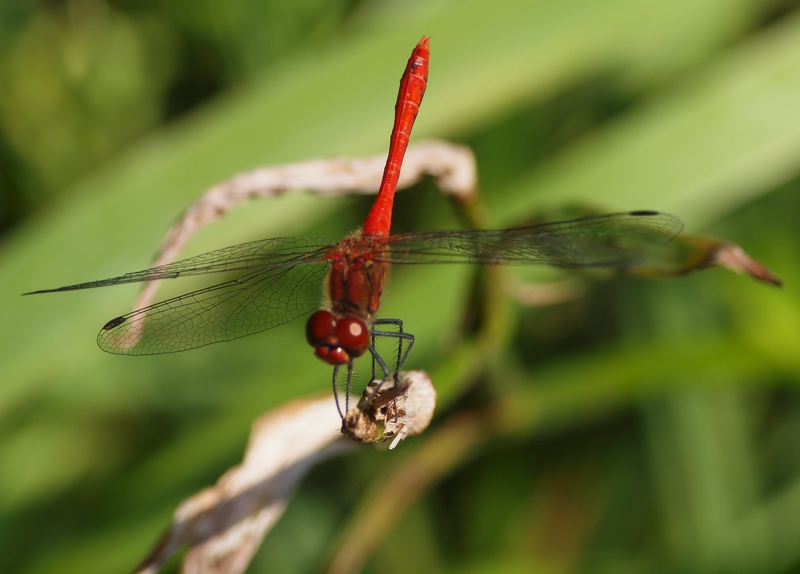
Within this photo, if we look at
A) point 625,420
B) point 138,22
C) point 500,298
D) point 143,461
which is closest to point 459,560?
point 625,420

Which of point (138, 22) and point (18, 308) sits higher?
point (138, 22)

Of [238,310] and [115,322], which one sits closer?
[115,322]

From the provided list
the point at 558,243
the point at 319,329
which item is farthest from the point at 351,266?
the point at 558,243

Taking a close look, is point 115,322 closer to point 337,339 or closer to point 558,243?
point 337,339

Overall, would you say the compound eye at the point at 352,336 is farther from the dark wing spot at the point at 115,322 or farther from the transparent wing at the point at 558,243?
the dark wing spot at the point at 115,322

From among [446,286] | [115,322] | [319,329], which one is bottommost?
[446,286]

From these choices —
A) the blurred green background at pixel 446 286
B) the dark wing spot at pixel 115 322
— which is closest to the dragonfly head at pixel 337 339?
the blurred green background at pixel 446 286

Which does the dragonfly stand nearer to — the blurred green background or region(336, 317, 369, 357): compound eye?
region(336, 317, 369, 357): compound eye

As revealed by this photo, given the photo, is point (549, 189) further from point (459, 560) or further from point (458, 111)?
point (459, 560)
